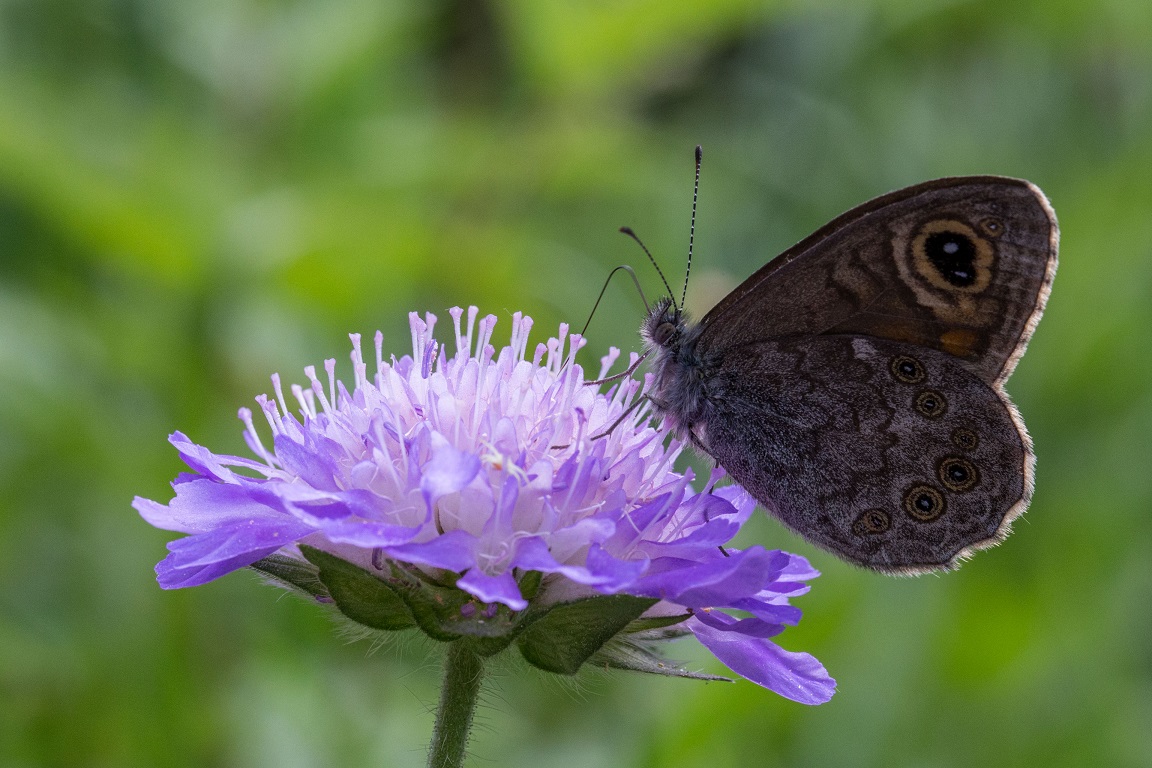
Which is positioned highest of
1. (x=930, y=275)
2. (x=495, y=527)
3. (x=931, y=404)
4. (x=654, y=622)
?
(x=930, y=275)

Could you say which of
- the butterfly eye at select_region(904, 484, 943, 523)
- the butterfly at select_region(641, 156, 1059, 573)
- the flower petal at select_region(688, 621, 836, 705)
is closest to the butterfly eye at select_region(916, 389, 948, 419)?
the butterfly at select_region(641, 156, 1059, 573)

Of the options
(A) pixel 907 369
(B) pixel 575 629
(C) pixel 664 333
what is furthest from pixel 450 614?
(A) pixel 907 369

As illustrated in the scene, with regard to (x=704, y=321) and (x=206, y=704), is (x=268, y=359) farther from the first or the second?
(x=704, y=321)

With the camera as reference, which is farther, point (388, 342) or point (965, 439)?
point (388, 342)

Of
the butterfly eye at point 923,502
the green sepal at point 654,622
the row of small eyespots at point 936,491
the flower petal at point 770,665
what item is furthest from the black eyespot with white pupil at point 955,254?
the green sepal at point 654,622

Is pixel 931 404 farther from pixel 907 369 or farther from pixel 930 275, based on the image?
pixel 930 275

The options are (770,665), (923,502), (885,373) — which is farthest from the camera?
(885,373)

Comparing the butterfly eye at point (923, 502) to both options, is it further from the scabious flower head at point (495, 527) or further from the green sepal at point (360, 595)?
the green sepal at point (360, 595)

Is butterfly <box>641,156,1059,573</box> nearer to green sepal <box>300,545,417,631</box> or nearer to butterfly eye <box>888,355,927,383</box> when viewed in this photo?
butterfly eye <box>888,355,927,383</box>
